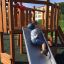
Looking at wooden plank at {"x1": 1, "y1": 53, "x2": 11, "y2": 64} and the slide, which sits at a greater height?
the slide

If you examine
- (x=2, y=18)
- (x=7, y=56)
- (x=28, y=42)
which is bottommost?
(x=7, y=56)

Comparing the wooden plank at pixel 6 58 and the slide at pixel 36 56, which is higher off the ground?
the slide at pixel 36 56

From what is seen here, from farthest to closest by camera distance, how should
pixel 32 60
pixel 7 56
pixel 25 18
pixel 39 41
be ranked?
pixel 25 18, pixel 7 56, pixel 39 41, pixel 32 60

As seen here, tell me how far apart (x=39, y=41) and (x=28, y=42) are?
233 mm

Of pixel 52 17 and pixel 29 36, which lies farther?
pixel 52 17

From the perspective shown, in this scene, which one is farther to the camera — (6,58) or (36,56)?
(6,58)

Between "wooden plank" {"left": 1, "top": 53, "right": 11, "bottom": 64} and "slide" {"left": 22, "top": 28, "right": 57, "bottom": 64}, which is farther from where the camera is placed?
"wooden plank" {"left": 1, "top": 53, "right": 11, "bottom": 64}

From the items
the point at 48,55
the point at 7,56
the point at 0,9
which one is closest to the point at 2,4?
the point at 0,9

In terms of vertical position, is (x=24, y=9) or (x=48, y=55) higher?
(x=24, y=9)

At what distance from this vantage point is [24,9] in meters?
8.49

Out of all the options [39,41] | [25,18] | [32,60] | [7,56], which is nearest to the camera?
[32,60]

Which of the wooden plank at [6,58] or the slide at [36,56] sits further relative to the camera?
the wooden plank at [6,58]

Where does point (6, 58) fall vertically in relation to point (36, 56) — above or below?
below

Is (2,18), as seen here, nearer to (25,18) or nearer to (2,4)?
(2,4)
